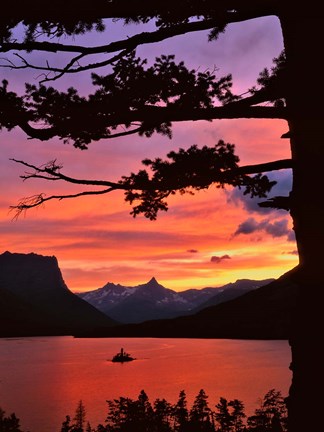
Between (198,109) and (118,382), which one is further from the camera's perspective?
(118,382)

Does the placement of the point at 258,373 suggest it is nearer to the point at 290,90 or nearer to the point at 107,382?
the point at 107,382

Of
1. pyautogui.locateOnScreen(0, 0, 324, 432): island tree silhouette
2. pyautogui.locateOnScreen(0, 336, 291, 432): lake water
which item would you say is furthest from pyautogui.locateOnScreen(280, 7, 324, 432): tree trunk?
pyautogui.locateOnScreen(0, 336, 291, 432): lake water

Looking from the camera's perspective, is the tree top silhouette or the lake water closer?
the tree top silhouette

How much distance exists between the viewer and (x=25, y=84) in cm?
754

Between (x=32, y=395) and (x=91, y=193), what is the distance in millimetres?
104294

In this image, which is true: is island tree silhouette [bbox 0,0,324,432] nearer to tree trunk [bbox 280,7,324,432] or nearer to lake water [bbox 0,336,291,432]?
tree trunk [bbox 280,7,324,432]

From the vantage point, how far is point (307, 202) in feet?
17.4

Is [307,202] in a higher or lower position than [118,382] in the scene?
higher

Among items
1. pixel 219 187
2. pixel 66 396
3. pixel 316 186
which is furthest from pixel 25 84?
pixel 66 396

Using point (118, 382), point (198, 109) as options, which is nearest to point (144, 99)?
point (198, 109)

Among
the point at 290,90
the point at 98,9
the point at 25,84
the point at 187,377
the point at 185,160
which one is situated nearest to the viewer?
the point at 290,90

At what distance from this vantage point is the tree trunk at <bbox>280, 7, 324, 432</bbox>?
199 inches

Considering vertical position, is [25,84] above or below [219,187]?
above

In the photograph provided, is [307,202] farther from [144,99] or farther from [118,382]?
[118,382]
